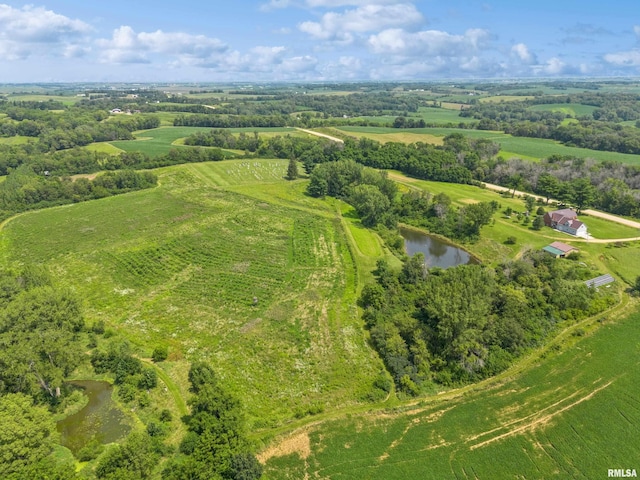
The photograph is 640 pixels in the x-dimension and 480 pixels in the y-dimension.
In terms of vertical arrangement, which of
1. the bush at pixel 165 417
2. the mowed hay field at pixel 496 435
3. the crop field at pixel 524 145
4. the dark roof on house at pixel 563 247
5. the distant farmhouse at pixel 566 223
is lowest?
the mowed hay field at pixel 496 435

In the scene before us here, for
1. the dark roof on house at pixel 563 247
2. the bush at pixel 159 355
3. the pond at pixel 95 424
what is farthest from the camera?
the dark roof on house at pixel 563 247

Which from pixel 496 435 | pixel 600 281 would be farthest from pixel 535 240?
pixel 496 435

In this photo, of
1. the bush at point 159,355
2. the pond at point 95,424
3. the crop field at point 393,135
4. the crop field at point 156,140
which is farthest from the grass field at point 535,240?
the crop field at point 156,140

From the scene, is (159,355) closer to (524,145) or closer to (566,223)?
(566,223)

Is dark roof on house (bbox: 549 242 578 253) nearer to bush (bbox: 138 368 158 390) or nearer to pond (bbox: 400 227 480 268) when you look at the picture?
pond (bbox: 400 227 480 268)

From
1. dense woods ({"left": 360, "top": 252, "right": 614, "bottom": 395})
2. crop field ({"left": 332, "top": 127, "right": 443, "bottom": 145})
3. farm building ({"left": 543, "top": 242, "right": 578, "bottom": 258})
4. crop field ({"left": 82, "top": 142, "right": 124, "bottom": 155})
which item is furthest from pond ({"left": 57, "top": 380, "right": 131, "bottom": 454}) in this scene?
crop field ({"left": 332, "top": 127, "right": 443, "bottom": 145})

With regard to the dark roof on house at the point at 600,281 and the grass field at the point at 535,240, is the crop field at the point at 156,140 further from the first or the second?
the dark roof on house at the point at 600,281
